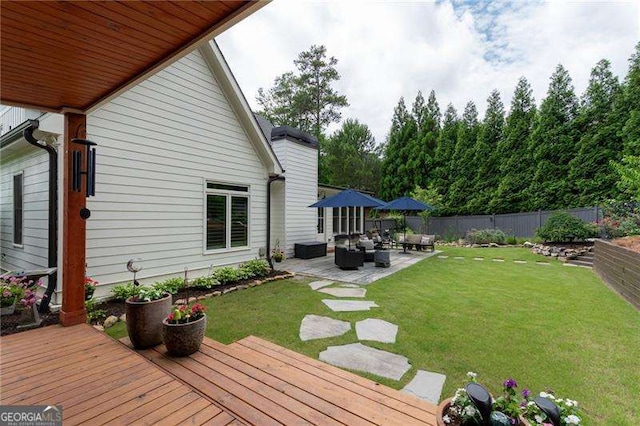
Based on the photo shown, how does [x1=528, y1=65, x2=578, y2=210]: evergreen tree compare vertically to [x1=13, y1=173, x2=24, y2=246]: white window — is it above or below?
above

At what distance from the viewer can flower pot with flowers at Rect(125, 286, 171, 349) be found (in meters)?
3.02

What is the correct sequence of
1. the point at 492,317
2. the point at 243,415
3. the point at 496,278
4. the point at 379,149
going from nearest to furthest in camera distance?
1. the point at 243,415
2. the point at 492,317
3. the point at 496,278
4. the point at 379,149

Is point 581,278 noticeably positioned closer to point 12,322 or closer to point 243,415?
point 243,415

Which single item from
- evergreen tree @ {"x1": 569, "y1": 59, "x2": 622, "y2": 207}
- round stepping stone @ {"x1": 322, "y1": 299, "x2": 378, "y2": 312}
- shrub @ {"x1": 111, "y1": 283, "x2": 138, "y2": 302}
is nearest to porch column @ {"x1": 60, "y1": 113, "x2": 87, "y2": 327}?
shrub @ {"x1": 111, "y1": 283, "x2": 138, "y2": 302}

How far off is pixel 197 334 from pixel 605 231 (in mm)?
12756

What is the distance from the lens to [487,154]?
16.4 metres

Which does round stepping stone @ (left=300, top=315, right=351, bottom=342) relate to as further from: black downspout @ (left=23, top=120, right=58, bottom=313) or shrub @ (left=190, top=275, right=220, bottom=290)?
black downspout @ (left=23, top=120, right=58, bottom=313)

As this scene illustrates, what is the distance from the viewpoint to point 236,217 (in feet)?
24.5

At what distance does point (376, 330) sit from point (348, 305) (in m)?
1.09

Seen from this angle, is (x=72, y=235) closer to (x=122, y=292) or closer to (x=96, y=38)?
(x=122, y=292)

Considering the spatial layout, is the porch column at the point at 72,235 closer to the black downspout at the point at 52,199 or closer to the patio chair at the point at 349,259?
the black downspout at the point at 52,199

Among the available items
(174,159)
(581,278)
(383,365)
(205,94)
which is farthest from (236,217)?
(581,278)

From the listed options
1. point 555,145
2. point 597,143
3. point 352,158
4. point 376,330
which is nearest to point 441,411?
point 376,330

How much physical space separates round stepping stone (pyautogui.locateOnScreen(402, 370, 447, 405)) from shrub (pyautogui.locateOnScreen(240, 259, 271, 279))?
15.9 ft
